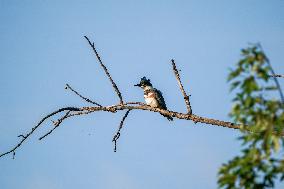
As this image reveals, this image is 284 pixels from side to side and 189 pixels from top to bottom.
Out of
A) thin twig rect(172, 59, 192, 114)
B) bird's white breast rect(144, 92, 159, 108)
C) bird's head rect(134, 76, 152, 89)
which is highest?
bird's head rect(134, 76, 152, 89)

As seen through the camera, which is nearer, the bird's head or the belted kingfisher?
the belted kingfisher

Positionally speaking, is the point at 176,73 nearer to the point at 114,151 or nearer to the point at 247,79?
the point at 114,151

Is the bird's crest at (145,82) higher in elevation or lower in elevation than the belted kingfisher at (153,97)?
higher

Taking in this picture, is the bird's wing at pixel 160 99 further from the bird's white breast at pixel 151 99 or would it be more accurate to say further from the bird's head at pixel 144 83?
the bird's head at pixel 144 83

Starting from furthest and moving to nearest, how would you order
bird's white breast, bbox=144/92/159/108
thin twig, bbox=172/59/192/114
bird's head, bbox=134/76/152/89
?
1. bird's head, bbox=134/76/152/89
2. bird's white breast, bbox=144/92/159/108
3. thin twig, bbox=172/59/192/114

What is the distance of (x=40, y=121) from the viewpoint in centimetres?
736

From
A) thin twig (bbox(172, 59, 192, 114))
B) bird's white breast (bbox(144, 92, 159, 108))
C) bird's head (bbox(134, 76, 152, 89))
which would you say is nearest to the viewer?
thin twig (bbox(172, 59, 192, 114))

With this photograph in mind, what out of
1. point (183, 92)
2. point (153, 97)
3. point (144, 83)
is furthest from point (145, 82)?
point (183, 92)

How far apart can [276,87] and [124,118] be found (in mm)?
4466

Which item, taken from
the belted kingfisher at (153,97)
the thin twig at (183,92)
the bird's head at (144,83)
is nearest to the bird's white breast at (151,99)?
the belted kingfisher at (153,97)

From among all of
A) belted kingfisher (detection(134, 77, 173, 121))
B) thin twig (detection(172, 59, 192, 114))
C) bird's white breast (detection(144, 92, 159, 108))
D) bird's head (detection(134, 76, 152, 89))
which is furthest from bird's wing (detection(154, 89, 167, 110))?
thin twig (detection(172, 59, 192, 114))

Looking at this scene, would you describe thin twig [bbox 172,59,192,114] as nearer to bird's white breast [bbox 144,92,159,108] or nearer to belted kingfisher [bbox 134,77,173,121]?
belted kingfisher [bbox 134,77,173,121]

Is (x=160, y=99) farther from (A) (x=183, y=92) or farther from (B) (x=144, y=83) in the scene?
(A) (x=183, y=92)

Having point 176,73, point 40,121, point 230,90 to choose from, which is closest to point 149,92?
point 176,73
